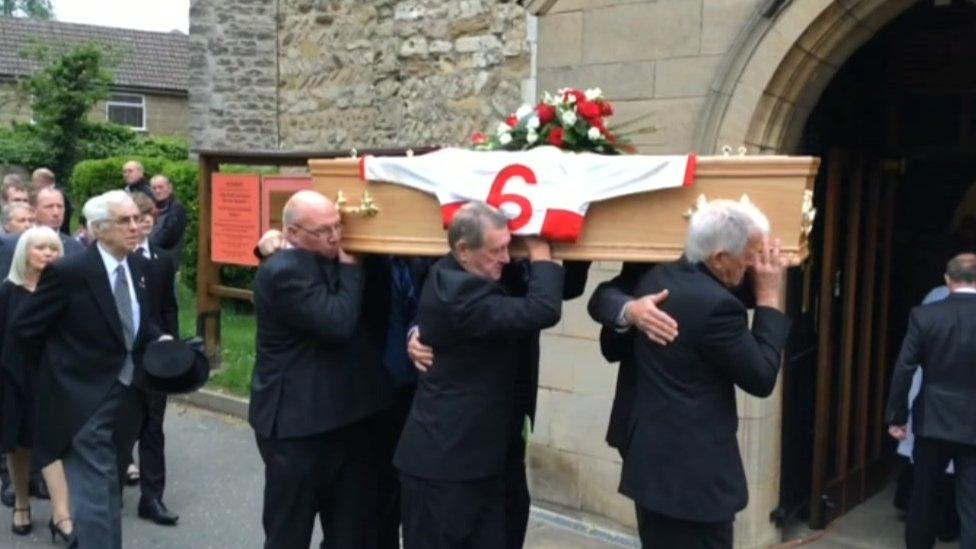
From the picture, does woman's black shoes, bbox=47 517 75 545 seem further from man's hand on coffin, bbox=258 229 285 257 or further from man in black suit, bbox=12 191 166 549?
man's hand on coffin, bbox=258 229 285 257

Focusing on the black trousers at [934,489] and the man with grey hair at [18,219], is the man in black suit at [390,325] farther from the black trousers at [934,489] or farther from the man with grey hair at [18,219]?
the man with grey hair at [18,219]

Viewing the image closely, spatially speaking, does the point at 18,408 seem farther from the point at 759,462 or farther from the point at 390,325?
the point at 759,462

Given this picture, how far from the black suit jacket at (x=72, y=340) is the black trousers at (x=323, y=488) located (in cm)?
108

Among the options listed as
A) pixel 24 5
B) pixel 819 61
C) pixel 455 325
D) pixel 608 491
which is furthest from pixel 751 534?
pixel 24 5

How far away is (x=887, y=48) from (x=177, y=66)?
115ft

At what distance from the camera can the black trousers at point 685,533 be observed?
375cm

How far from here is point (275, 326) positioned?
453cm

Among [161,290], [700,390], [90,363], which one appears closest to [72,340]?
[90,363]

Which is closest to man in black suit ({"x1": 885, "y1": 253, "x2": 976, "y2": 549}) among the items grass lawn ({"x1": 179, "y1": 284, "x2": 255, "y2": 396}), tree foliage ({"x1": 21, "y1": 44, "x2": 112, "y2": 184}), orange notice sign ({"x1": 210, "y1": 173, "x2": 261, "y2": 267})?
Answer: grass lawn ({"x1": 179, "y1": 284, "x2": 255, "y2": 396})

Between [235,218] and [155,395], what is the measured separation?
134 inches

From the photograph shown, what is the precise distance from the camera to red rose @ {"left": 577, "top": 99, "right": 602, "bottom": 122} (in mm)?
4406

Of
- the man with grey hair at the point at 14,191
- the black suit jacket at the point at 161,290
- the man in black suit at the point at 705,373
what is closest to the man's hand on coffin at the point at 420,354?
the man in black suit at the point at 705,373

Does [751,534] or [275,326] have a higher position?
[275,326]

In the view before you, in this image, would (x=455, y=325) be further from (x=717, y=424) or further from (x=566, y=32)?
(x=566, y=32)
